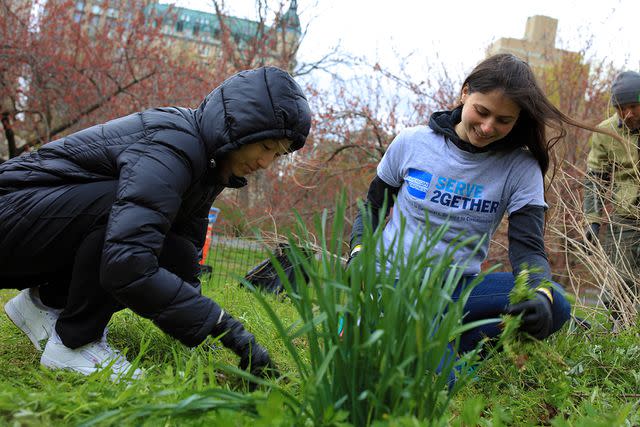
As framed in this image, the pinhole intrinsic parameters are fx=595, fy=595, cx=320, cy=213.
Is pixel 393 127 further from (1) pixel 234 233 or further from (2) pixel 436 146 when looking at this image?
(2) pixel 436 146

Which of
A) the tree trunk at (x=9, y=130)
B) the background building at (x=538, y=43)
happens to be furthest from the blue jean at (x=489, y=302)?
the tree trunk at (x=9, y=130)

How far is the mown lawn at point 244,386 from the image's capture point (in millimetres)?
1163

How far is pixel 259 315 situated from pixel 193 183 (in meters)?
1.05

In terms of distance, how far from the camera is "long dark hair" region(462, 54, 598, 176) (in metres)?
2.32

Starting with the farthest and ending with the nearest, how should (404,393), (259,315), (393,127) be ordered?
(393,127), (259,315), (404,393)

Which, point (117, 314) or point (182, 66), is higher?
point (182, 66)

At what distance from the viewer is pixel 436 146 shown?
270 centimetres

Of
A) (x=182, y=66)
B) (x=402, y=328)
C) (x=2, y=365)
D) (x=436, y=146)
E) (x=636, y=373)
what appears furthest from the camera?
(x=182, y=66)

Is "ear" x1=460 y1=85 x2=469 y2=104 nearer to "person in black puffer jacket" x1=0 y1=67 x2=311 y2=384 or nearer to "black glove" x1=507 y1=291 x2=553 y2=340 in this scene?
"person in black puffer jacket" x1=0 y1=67 x2=311 y2=384

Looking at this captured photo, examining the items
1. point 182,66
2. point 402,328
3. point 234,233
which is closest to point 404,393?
point 402,328

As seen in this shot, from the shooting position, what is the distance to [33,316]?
7.89 feet

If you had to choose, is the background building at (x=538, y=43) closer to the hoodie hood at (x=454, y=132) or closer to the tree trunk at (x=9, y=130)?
the hoodie hood at (x=454, y=132)

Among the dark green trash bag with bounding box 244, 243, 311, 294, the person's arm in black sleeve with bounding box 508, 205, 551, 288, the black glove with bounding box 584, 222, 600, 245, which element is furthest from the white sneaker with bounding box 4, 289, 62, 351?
the black glove with bounding box 584, 222, 600, 245

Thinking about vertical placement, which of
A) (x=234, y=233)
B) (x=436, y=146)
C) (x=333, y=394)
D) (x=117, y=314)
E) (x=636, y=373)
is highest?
(x=436, y=146)
